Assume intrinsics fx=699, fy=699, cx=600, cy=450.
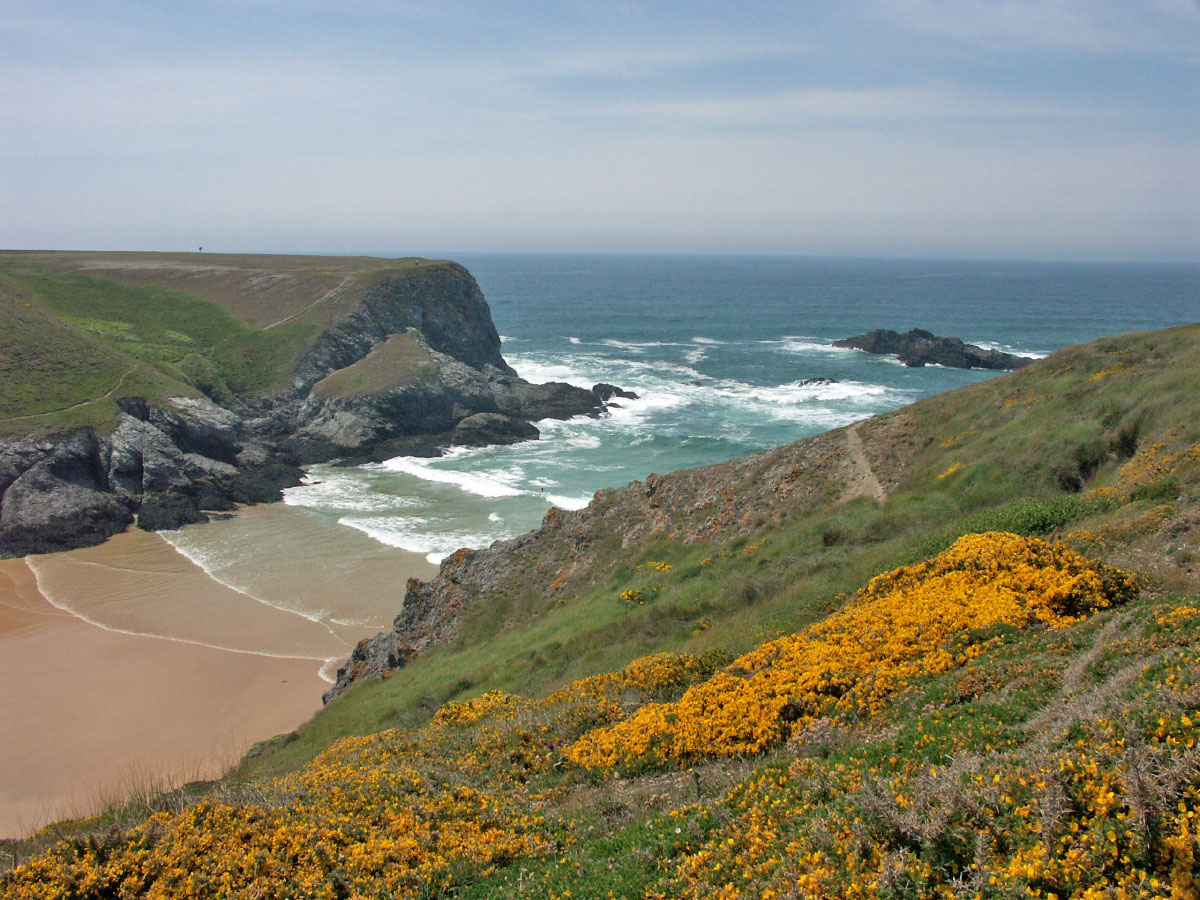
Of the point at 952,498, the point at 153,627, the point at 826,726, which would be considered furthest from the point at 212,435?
the point at 826,726

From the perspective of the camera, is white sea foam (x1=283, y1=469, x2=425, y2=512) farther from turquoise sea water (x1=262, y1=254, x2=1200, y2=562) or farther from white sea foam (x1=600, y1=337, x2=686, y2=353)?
white sea foam (x1=600, y1=337, x2=686, y2=353)

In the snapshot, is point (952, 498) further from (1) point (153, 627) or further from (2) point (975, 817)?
(1) point (153, 627)

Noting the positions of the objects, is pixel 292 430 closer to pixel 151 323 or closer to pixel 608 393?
pixel 151 323

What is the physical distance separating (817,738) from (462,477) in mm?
49480

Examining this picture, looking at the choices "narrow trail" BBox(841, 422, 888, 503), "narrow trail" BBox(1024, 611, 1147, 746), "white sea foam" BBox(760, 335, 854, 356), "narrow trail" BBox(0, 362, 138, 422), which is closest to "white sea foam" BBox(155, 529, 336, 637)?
"narrow trail" BBox(0, 362, 138, 422)

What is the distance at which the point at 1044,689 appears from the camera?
835 centimetres

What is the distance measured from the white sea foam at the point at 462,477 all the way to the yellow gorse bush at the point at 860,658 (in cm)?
4081

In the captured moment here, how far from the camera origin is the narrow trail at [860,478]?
24688mm

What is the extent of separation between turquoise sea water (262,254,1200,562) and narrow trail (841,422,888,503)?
23.1m

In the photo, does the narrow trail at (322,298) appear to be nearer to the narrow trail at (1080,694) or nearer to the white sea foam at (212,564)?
the white sea foam at (212,564)

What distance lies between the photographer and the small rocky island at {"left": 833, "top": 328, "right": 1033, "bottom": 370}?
94.5 meters

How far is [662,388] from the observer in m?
86.6

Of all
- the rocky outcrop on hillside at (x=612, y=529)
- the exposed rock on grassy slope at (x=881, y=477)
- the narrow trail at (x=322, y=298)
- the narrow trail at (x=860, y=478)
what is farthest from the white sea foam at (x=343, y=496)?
Answer: the narrow trail at (x=322, y=298)

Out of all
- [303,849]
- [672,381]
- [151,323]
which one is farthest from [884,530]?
[151,323]
